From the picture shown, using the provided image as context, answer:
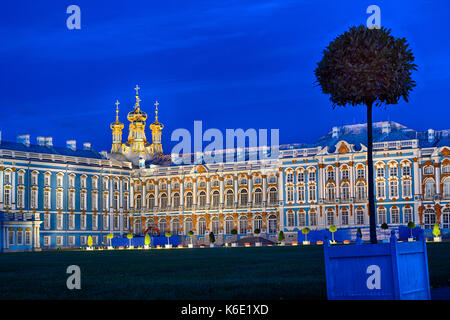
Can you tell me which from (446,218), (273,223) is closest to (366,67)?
(446,218)

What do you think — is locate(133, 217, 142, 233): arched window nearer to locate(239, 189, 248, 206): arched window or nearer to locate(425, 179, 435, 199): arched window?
locate(239, 189, 248, 206): arched window

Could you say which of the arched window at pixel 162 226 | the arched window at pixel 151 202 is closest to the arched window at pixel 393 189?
the arched window at pixel 162 226

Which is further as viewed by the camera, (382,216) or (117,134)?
(117,134)

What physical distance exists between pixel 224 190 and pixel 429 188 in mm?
24244

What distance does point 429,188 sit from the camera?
74.4 metres

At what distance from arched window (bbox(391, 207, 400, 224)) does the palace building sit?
103 mm

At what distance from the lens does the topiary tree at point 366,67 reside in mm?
13531

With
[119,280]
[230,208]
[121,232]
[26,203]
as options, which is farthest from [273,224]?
[119,280]

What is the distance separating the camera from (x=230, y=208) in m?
85.8

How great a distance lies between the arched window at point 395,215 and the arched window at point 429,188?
11.1ft

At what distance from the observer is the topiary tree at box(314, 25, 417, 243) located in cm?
1353

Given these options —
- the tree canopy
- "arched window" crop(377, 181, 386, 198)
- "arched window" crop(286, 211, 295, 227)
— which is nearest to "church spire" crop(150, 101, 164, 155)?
"arched window" crop(286, 211, 295, 227)

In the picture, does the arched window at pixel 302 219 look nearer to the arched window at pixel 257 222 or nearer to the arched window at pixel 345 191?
the arched window at pixel 345 191

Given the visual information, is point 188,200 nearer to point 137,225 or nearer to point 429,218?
point 137,225
